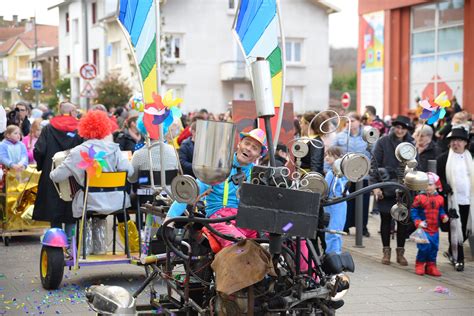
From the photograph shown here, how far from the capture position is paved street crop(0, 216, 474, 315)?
7.61 meters

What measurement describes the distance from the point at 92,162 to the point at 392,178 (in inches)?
162

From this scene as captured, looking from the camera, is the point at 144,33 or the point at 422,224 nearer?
the point at 144,33

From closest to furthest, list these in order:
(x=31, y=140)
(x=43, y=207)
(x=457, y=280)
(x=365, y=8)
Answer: (x=457, y=280), (x=43, y=207), (x=31, y=140), (x=365, y=8)

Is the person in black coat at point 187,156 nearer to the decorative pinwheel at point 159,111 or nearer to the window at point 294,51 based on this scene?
the decorative pinwheel at point 159,111

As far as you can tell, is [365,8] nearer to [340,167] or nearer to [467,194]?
[467,194]

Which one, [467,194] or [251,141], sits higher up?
[251,141]

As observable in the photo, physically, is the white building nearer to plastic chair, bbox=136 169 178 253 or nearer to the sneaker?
the sneaker

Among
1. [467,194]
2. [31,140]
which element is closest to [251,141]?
[467,194]

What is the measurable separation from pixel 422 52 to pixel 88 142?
74.2 feet

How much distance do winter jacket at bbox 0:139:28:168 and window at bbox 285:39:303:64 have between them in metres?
34.7

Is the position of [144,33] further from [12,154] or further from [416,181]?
[12,154]

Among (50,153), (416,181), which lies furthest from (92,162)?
(416,181)

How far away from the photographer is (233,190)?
19.6ft

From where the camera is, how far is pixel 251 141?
5.83 meters
